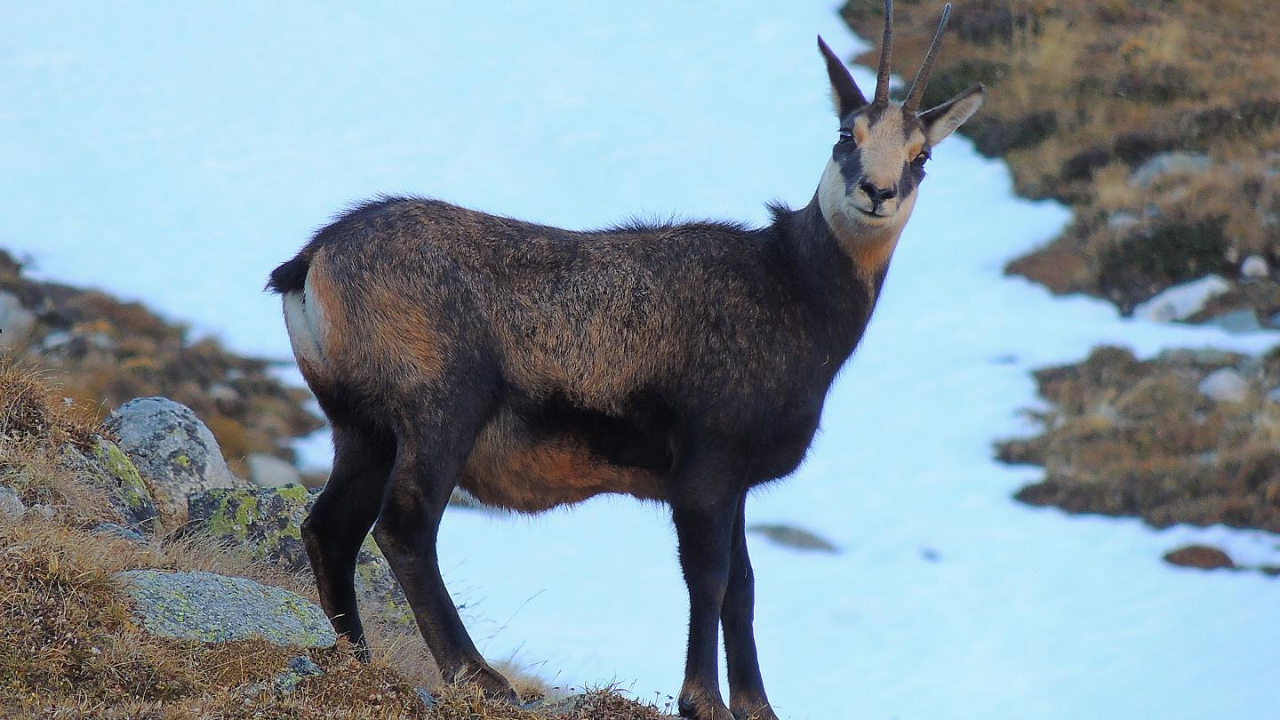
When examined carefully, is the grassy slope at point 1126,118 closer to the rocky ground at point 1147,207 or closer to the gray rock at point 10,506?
the rocky ground at point 1147,207

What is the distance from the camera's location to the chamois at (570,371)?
21.5ft

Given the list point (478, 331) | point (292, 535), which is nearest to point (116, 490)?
point (292, 535)

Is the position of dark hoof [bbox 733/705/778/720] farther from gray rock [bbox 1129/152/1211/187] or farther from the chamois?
gray rock [bbox 1129/152/1211/187]

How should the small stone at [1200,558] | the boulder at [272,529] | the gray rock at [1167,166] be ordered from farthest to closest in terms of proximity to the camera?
the gray rock at [1167,166] < the small stone at [1200,558] < the boulder at [272,529]

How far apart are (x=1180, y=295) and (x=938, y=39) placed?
2083 cm

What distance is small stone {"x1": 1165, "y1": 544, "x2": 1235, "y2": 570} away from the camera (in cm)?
2011

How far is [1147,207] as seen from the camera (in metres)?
28.8

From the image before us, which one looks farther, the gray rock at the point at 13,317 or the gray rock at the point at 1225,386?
the gray rock at the point at 1225,386

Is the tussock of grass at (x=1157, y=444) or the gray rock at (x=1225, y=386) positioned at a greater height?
the gray rock at (x=1225, y=386)

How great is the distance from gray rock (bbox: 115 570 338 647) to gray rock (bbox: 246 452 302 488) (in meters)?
12.1

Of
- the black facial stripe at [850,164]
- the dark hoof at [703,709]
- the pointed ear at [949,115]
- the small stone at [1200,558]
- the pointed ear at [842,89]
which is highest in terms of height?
the pointed ear at [842,89]

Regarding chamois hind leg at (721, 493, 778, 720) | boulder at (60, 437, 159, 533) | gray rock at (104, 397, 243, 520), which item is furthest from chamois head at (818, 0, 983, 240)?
gray rock at (104, 397, 243, 520)

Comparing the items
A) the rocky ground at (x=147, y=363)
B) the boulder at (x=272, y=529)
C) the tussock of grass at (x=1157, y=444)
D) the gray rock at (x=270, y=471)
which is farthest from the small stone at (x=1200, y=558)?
the boulder at (x=272, y=529)

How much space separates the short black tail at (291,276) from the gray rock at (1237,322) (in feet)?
73.5
